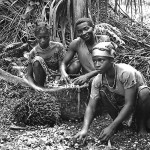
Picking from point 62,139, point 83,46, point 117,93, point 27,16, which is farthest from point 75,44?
point 27,16

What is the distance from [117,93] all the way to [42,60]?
1275 mm

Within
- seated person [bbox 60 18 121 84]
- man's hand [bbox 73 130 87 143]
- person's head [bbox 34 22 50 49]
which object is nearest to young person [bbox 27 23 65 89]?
person's head [bbox 34 22 50 49]

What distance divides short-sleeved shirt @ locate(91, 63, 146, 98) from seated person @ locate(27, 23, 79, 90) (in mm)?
1058

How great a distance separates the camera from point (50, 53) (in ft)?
15.6

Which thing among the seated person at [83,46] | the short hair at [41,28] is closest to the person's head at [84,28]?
the seated person at [83,46]

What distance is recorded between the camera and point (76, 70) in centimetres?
476

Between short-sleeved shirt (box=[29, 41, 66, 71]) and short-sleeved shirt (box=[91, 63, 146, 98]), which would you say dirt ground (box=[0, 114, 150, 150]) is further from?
short-sleeved shirt (box=[29, 41, 66, 71])

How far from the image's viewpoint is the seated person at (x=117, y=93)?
3.49 meters

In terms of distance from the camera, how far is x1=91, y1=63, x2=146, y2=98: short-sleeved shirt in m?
3.57

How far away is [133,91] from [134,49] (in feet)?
9.04

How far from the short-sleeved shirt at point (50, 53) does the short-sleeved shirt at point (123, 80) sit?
1.16 m

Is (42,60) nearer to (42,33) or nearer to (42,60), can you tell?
(42,60)

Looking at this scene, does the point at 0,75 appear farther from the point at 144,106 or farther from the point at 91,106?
the point at 144,106

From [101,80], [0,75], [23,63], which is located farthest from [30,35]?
[101,80]
